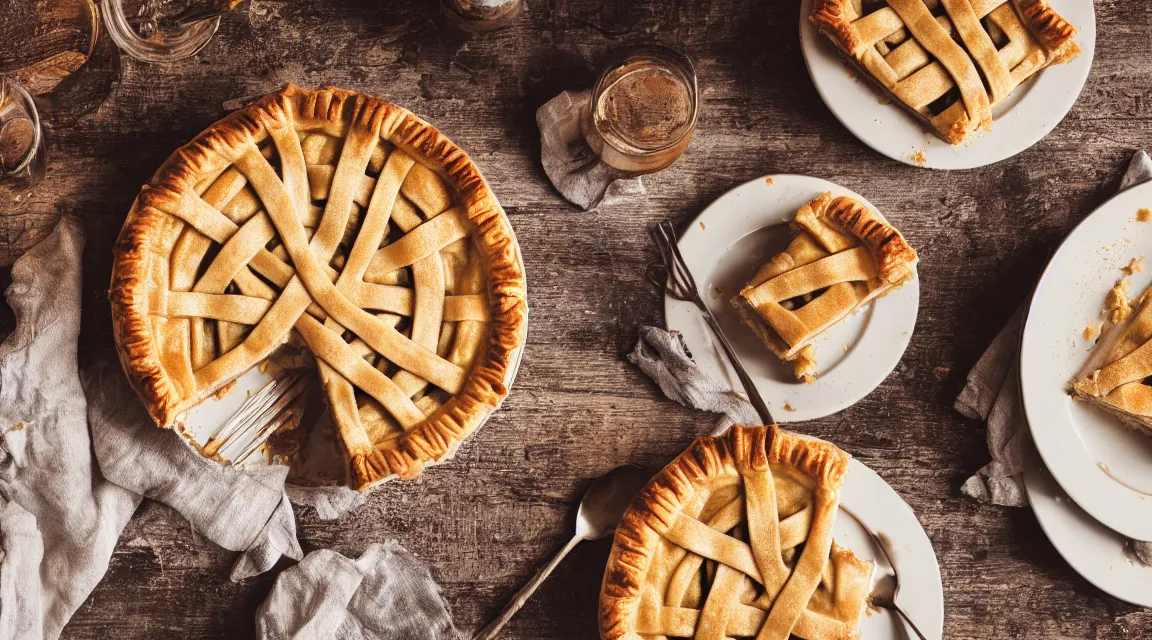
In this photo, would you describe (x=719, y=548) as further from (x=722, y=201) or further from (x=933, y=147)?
(x=933, y=147)

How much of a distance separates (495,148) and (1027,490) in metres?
1.53

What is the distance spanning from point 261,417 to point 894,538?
1.48m

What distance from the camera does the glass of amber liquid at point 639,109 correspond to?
1.94m

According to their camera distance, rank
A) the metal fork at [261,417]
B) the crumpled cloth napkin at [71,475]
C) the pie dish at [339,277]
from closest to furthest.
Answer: the pie dish at [339,277] < the metal fork at [261,417] < the crumpled cloth napkin at [71,475]

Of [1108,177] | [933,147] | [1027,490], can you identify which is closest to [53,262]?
[933,147]

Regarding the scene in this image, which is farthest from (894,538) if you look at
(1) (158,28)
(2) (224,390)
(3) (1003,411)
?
(1) (158,28)

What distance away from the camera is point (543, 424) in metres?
2.04

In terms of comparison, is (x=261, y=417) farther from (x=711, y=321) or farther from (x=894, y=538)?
(x=894, y=538)

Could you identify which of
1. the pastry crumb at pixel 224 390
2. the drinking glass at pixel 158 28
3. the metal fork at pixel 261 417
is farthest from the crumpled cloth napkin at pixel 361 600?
the drinking glass at pixel 158 28

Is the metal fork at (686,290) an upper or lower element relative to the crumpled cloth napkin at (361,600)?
upper

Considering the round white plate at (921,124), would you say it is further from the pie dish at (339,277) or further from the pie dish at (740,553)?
the pie dish at (339,277)

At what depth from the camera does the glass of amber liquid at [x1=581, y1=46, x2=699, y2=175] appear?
1.94 metres

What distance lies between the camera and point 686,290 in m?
1.96

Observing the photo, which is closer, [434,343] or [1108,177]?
[434,343]
